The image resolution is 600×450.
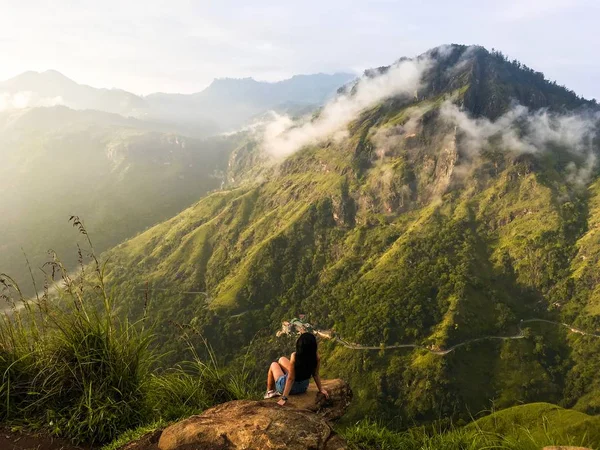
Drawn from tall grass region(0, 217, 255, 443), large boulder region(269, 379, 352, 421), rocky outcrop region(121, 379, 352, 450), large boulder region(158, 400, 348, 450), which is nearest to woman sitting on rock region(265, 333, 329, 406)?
large boulder region(269, 379, 352, 421)

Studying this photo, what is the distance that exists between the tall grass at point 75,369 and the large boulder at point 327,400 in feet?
9.21

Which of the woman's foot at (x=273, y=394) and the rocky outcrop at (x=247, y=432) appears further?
the woman's foot at (x=273, y=394)

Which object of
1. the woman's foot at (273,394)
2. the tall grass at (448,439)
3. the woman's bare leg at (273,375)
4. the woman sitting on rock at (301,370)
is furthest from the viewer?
the woman's bare leg at (273,375)

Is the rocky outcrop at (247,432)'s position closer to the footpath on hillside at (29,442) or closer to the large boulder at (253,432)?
the large boulder at (253,432)

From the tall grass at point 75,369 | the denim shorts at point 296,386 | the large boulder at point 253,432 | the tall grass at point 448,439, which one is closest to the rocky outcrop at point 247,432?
the large boulder at point 253,432

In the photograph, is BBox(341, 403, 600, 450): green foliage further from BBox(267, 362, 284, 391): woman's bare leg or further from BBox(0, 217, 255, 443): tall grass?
BBox(0, 217, 255, 443): tall grass

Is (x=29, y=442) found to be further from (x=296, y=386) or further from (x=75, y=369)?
(x=296, y=386)

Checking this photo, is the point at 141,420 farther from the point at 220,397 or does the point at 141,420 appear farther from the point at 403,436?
the point at 403,436

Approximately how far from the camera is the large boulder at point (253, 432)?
5879 millimetres

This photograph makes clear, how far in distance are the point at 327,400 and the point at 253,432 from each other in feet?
10.7

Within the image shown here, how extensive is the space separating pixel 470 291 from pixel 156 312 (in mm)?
156429

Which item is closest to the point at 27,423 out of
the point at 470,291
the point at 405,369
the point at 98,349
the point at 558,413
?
the point at 98,349

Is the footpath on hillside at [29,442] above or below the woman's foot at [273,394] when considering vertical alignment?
above

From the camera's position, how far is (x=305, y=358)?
8688mm
